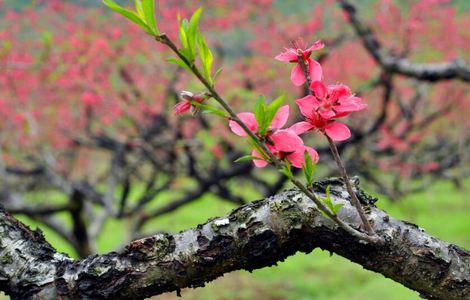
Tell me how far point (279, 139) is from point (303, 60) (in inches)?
7.6

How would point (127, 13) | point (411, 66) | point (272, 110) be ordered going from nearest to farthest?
1. point (127, 13)
2. point (272, 110)
3. point (411, 66)

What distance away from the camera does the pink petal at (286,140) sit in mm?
1276

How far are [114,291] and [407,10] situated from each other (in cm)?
1314

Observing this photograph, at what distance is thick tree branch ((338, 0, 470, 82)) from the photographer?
4.88 m

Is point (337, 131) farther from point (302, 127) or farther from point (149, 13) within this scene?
point (149, 13)

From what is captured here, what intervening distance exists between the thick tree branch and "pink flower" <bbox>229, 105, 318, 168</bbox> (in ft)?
12.7

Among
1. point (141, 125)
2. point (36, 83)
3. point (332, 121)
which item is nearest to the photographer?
point (332, 121)

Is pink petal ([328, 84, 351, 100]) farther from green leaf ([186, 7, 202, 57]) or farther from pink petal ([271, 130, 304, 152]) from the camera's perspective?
green leaf ([186, 7, 202, 57])

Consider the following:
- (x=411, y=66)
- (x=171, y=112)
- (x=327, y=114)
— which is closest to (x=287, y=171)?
(x=327, y=114)

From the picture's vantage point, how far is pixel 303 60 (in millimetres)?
1350

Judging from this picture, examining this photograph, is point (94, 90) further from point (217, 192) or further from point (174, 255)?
point (174, 255)

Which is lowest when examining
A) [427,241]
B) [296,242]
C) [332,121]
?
[296,242]

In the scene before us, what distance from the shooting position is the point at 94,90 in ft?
33.2

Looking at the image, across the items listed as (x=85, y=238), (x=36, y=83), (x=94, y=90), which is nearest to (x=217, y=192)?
(x=85, y=238)
